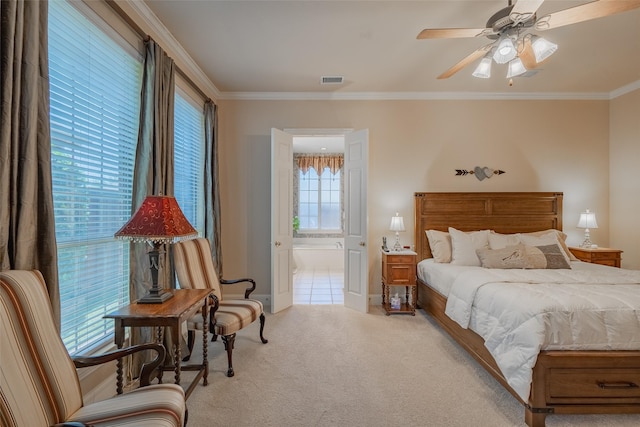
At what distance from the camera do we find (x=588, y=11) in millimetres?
1847

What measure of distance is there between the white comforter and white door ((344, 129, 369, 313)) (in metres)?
1.60

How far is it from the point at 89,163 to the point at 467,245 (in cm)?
380

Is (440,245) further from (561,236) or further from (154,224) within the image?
(154,224)

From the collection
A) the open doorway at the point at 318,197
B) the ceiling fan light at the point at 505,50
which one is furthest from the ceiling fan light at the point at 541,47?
the open doorway at the point at 318,197

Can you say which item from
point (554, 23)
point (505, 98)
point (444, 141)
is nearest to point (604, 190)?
point (505, 98)

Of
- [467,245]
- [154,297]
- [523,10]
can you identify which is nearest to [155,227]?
[154,297]

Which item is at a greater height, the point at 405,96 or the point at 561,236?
the point at 405,96

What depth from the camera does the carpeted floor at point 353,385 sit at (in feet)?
6.34

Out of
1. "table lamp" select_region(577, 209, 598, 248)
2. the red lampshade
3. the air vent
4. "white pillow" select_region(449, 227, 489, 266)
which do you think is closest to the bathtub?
"white pillow" select_region(449, 227, 489, 266)

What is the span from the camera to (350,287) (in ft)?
13.4

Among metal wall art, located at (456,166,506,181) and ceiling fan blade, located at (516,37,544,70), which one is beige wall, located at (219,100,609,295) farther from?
ceiling fan blade, located at (516,37,544,70)

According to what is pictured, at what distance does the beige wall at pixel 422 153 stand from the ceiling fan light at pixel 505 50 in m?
2.06

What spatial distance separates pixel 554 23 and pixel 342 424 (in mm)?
2981

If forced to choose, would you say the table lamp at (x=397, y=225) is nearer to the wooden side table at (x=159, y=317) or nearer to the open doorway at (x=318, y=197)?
the wooden side table at (x=159, y=317)
